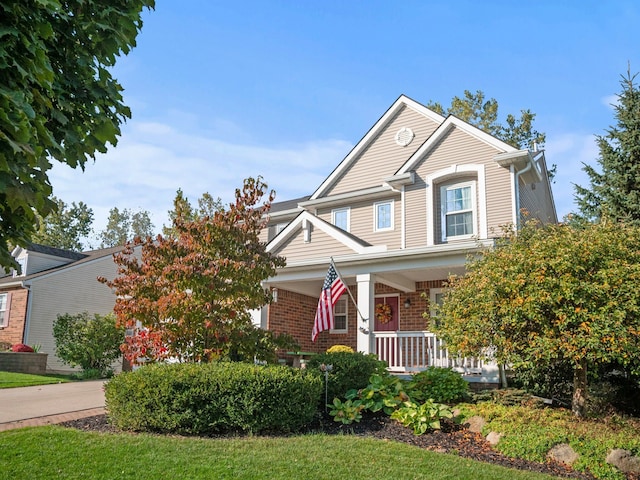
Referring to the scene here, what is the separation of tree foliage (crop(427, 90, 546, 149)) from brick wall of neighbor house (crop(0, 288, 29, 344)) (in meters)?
22.1

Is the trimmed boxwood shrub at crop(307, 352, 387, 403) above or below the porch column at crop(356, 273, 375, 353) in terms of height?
below

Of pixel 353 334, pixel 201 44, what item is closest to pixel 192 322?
pixel 201 44

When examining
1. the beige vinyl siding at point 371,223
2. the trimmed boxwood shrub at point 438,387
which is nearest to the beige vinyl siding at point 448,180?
the beige vinyl siding at point 371,223

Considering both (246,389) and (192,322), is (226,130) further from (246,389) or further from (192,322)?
(246,389)

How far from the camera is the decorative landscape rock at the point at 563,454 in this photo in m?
7.17

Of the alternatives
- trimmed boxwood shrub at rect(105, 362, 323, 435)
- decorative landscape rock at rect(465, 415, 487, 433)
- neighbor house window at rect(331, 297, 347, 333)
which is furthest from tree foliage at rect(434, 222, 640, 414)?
neighbor house window at rect(331, 297, 347, 333)

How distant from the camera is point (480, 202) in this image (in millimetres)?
14289

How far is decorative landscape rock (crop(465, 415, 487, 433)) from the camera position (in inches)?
326

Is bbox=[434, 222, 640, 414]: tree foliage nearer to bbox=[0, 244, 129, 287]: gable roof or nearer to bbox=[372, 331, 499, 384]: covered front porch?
bbox=[372, 331, 499, 384]: covered front porch

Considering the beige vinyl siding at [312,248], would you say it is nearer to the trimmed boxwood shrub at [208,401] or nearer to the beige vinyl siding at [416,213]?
the beige vinyl siding at [416,213]

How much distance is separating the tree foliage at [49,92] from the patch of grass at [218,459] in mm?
3241

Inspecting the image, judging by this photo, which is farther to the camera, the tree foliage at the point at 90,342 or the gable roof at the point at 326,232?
the tree foliage at the point at 90,342

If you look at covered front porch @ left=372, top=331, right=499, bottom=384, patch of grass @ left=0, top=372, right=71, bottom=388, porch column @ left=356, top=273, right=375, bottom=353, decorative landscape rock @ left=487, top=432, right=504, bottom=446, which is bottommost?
decorative landscape rock @ left=487, top=432, right=504, bottom=446

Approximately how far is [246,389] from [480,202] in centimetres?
892
